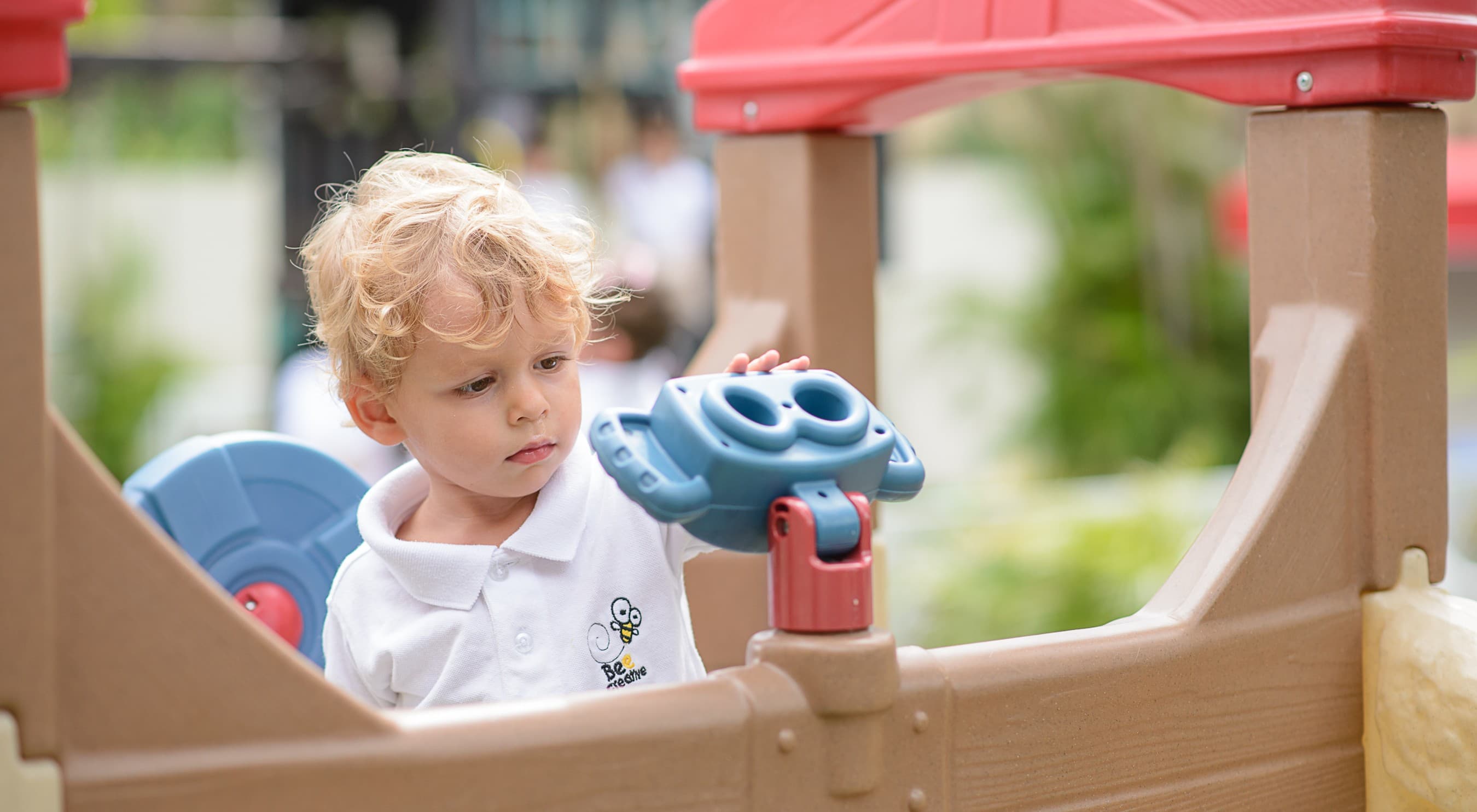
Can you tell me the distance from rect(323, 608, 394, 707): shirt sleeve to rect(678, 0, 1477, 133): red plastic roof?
0.75 m

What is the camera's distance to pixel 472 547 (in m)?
1.36

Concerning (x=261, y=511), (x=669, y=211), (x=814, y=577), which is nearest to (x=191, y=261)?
(x=669, y=211)

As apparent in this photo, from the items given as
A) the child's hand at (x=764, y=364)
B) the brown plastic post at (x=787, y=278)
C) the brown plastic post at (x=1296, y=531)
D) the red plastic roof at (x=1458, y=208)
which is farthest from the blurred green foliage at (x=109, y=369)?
the brown plastic post at (x=1296, y=531)

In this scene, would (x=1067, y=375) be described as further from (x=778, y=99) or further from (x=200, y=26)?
(x=200, y=26)

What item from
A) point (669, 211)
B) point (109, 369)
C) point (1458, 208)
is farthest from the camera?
point (669, 211)

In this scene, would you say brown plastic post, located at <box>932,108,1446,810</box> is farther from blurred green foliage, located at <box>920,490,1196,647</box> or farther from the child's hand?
blurred green foliage, located at <box>920,490,1196,647</box>

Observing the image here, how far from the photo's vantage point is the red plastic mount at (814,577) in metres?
1.04

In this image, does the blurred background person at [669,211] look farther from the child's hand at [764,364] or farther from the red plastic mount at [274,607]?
the child's hand at [764,364]

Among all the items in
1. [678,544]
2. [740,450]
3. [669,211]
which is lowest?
[678,544]

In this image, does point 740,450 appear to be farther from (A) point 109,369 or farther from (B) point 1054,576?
(A) point 109,369

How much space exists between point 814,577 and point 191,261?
23.0ft

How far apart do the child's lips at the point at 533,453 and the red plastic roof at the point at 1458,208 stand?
3.19m

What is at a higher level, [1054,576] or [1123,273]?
[1123,273]

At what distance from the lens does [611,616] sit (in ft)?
4.56
